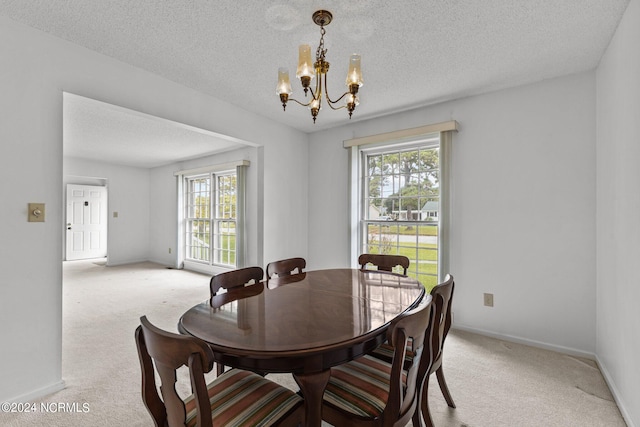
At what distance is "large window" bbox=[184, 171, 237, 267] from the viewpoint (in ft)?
18.6

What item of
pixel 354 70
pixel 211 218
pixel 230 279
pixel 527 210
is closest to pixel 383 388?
pixel 230 279

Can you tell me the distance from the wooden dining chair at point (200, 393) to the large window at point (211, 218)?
4297 millimetres

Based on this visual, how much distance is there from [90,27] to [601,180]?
3.95 meters

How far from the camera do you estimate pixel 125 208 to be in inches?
274

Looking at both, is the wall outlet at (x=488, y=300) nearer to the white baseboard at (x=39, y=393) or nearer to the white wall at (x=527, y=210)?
the white wall at (x=527, y=210)

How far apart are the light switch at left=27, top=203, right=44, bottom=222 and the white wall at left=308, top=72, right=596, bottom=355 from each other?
11.4 feet

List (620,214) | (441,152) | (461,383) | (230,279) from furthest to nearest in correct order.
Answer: (441,152)
(461,383)
(230,279)
(620,214)

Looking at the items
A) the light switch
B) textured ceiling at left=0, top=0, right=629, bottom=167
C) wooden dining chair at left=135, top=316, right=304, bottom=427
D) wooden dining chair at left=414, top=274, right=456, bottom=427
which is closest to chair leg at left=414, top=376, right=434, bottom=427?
wooden dining chair at left=414, top=274, right=456, bottom=427

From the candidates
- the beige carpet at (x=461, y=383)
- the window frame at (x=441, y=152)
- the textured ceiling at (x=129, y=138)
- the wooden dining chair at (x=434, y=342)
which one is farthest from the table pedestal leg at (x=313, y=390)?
the textured ceiling at (x=129, y=138)

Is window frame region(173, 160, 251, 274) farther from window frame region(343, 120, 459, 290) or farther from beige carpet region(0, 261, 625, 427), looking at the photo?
window frame region(343, 120, 459, 290)

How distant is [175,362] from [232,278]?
44.7 inches

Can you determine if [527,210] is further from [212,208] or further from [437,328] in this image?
[212,208]

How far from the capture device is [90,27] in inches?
77.8

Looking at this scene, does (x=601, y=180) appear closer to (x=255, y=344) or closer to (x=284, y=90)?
(x=284, y=90)
